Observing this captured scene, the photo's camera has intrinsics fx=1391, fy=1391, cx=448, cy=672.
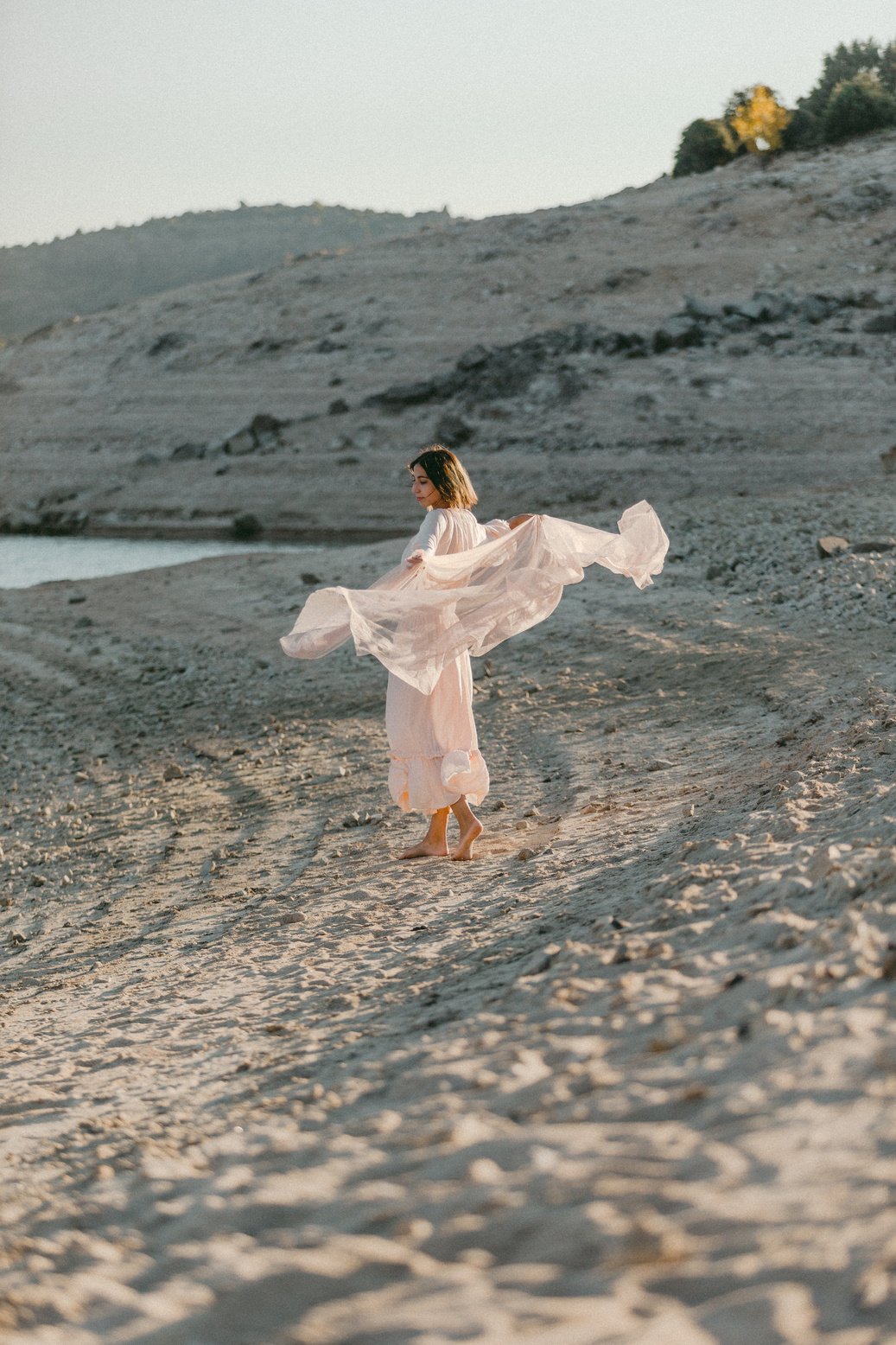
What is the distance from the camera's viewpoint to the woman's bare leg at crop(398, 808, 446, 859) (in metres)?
6.57

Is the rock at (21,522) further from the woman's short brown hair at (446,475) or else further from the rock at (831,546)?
the woman's short brown hair at (446,475)

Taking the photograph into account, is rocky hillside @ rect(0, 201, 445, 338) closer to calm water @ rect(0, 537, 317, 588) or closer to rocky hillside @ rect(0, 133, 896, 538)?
rocky hillside @ rect(0, 133, 896, 538)

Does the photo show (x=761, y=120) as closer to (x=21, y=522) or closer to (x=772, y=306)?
(x=772, y=306)

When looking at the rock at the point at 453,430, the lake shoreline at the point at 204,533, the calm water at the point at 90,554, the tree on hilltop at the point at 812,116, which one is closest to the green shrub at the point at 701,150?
the tree on hilltop at the point at 812,116

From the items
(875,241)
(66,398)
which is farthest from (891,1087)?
(66,398)

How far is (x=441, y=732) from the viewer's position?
6.41 metres

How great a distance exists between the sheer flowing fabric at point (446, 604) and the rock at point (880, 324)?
25.5 metres

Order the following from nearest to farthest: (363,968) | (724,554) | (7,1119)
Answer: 1. (7,1119)
2. (363,968)
3. (724,554)

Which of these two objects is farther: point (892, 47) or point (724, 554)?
point (892, 47)

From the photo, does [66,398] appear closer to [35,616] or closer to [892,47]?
[35,616]

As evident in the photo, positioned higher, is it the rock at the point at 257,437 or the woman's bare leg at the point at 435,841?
the rock at the point at 257,437

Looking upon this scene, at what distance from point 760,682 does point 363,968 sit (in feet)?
18.4

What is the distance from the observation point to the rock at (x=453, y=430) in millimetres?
30125

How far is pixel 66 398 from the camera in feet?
130
